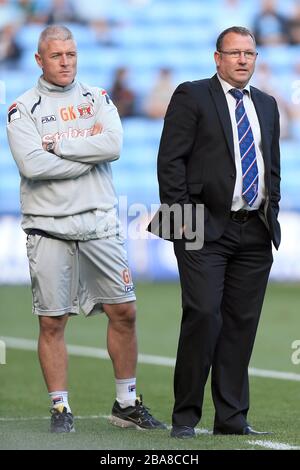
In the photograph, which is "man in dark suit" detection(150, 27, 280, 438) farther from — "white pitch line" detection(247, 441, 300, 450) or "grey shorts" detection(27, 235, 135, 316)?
"grey shorts" detection(27, 235, 135, 316)

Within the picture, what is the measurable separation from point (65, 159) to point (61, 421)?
1.47 meters

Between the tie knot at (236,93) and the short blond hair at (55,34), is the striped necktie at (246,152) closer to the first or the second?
the tie knot at (236,93)

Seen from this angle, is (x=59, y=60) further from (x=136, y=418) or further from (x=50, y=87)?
(x=136, y=418)

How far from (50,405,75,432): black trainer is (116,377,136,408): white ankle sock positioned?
1.45ft

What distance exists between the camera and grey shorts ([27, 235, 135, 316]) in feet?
22.0

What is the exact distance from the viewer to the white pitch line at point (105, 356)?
32.5 ft

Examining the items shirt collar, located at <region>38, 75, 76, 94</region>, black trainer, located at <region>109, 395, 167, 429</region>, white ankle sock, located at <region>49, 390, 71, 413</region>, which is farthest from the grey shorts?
shirt collar, located at <region>38, 75, 76, 94</region>

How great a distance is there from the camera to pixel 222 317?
263 inches

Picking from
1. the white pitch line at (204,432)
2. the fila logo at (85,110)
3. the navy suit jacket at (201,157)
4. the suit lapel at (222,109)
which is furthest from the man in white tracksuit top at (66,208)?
the suit lapel at (222,109)

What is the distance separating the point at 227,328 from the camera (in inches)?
263

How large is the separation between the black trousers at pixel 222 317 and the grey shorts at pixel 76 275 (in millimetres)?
499

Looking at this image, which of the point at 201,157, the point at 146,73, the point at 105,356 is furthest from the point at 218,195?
the point at 146,73
